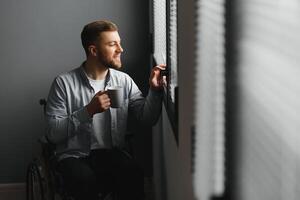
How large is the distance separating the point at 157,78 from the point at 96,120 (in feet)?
1.47

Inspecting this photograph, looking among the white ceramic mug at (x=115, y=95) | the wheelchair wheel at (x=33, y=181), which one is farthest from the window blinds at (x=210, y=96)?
the wheelchair wheel at (x=33, y=181)

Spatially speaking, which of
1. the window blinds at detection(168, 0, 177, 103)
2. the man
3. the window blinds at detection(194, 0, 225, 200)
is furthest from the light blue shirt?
the window blinds at detection(194, 0, 225, 200)

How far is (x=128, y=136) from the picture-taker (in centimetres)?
281

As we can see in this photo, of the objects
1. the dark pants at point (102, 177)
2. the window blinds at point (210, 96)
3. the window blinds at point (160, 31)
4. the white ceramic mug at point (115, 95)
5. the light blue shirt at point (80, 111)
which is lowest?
the dark pants at point (102, 177)

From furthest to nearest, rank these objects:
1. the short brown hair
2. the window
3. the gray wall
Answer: the gray wall
the short brown hair
the window

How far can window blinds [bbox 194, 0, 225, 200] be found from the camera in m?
1.00

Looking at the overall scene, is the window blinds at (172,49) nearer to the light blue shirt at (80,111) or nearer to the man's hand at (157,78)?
the man's hand at (157,78)

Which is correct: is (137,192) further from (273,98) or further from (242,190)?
(273,98)

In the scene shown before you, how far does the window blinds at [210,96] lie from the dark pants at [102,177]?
1.47 metres

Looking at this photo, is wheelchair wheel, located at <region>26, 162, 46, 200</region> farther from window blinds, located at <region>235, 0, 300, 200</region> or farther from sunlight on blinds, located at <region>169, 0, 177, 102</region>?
window blinds, located at <region>235, 0, 300, 200</region>

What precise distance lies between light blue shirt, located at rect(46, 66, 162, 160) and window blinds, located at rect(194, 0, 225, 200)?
4.93 ft

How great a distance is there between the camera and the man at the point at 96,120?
2576mm

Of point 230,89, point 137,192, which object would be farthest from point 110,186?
point 230,89

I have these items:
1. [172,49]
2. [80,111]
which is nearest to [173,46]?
[172,49]
